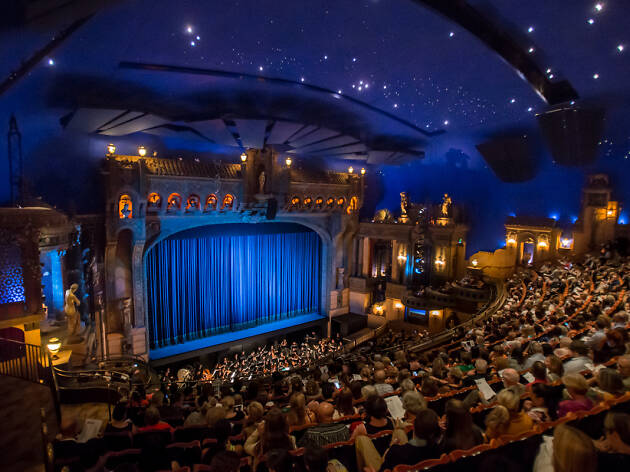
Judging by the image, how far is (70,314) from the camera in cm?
1040

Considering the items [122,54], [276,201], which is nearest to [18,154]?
[122,54]

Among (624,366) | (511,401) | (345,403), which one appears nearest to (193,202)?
(345,403)

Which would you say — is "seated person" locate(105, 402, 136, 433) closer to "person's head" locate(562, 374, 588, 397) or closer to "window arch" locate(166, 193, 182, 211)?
"person's head" locate(562, 374, 588, 397)

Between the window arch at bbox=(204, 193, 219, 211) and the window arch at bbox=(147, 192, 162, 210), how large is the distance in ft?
6.35

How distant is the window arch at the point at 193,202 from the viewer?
1524cm

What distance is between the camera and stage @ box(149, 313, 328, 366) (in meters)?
15.6

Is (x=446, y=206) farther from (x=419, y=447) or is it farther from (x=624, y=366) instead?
(x=419, y=447)

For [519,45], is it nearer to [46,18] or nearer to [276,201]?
[276,201]

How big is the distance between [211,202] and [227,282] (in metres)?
5.31

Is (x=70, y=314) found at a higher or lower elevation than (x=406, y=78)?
lower

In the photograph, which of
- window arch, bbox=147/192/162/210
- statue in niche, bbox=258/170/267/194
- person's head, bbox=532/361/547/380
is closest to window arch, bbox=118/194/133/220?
window arch, bbox=147/192/162/210

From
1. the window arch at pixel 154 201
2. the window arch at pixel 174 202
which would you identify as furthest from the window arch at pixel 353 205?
the window arch at pixel 154 201

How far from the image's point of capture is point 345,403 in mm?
4590

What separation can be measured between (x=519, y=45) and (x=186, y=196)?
506 inches
